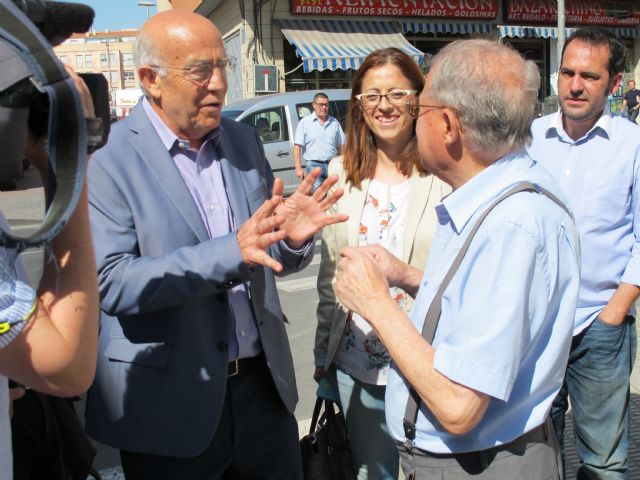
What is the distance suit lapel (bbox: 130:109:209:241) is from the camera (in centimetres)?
198

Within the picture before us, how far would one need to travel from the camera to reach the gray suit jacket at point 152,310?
1831mm

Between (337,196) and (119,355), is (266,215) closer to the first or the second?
(337,196)

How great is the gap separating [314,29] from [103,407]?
1730cm

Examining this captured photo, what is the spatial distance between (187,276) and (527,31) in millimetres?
21162

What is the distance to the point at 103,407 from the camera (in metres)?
1.98

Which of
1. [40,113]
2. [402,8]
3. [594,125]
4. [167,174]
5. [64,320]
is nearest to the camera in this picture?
[40,113]

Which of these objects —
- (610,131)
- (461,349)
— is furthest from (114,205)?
(610,131)

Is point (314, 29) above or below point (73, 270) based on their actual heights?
above

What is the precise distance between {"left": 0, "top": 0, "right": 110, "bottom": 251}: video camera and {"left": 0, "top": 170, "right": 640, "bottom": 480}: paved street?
0.06 meters

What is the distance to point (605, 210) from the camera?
2.66 metres

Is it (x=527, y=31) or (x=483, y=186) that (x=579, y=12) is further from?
(x=483, y=186)

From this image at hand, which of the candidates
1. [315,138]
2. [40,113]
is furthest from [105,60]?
[40,113]

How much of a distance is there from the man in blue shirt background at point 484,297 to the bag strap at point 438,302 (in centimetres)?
1

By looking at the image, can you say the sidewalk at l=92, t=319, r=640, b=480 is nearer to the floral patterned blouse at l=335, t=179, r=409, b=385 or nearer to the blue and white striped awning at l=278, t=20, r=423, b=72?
the floral patterned blouse at l=335, t=179, r=409, b=385
